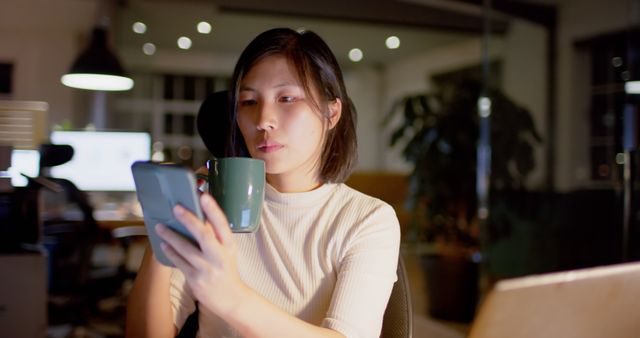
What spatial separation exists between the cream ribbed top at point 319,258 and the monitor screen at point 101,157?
1.74ft

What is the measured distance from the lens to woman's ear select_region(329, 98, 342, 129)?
1.02 m

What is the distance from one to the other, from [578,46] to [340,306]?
4658 millimetres

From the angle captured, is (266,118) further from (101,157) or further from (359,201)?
(101,157)

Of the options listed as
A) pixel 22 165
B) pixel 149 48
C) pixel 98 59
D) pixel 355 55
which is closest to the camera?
pixel 22 165

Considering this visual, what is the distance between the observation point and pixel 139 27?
534cm

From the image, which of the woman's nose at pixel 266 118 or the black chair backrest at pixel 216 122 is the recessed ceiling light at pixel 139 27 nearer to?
the black chair backrest at pixel 216 122

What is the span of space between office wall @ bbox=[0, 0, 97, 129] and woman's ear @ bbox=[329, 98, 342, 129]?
0.65 metres

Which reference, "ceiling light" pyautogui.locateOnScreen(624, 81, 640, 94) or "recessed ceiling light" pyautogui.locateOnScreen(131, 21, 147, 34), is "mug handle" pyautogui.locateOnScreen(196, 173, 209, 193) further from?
"recessed ceiling light" pyautogui.locateOnScreen(131, 21, 147, 34)

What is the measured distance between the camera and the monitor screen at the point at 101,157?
1512 millimetres

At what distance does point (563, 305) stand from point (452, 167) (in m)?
→ 3.69

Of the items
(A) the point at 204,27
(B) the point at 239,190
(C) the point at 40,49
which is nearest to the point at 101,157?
(C) the point at 40,49

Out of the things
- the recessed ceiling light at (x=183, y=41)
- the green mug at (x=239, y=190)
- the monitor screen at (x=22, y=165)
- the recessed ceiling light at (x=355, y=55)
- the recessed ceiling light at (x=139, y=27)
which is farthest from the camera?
the recessed ceiling light at (x=355, y=55)

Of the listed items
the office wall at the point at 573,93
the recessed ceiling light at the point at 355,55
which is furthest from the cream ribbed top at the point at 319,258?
the recessed ceiling light at the point at 355,55

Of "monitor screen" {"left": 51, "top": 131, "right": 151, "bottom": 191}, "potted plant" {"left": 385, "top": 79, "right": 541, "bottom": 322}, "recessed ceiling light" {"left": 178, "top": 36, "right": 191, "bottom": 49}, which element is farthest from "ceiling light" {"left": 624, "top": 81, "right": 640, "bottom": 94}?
"recessed ceiling light" {"left": 178, "top": 36, "right": 191, "bottom": 49}
